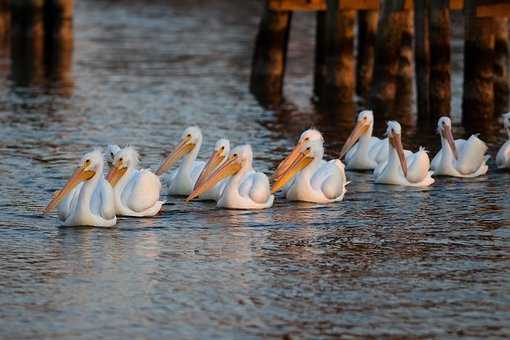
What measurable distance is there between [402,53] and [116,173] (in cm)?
1080

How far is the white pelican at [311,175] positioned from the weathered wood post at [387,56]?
25.4ft

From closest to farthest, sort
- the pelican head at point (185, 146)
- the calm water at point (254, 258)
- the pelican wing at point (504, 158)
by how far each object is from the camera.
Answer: the calm water at point (254, 258), the pelican head at point (185, 146), the pelican wing at point (504, 158)

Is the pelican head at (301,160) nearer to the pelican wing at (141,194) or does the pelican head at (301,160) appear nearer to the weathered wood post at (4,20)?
the pelican wing at (141,194)

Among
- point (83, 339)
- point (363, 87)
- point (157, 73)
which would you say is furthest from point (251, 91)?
point (83, 339)

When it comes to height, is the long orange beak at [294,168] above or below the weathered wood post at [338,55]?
below

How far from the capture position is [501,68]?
77.2ft

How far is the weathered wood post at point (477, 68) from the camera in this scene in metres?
22.2

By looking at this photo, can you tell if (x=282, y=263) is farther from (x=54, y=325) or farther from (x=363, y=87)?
(x=363, y=87)

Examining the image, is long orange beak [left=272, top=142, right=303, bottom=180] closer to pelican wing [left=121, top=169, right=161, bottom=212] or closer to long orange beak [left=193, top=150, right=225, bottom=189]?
long orange beak [left=193, top=150, right=225, bottom=189]

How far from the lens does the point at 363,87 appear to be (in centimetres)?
2908

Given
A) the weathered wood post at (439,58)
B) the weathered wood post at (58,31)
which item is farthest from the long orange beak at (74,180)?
the weathered wood post at (58,31)

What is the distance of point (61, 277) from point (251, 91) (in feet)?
55.8

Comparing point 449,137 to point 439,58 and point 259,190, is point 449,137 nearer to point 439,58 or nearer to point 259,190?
point 259,190

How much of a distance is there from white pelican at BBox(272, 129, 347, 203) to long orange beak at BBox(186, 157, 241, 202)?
2.17 ft
